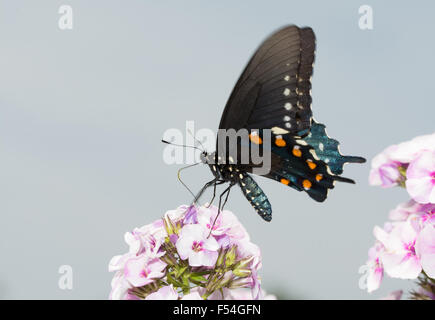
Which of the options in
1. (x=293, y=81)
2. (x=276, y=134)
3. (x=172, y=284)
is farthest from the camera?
(x=276, y=134)

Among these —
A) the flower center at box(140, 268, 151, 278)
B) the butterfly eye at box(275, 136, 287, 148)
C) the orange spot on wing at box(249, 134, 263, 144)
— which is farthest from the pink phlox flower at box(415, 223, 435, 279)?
the flower center at box(140, 268, 151, 278)

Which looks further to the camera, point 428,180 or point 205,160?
point 205,160

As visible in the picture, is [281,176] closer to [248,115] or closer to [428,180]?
[248,115]

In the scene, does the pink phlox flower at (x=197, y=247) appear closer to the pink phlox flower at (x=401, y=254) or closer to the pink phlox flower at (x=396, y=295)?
the pink phlox flower at (x=401, y=254)

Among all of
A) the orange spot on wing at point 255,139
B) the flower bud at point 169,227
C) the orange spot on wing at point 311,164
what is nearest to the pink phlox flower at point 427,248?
the orange spot on wing at point 311,164

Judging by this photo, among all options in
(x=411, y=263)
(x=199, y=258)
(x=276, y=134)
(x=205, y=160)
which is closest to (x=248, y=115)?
(x=276, y=134)

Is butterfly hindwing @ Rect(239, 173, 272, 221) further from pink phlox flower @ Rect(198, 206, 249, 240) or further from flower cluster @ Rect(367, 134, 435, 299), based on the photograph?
flower cluster @ Rect(367, 134, 435, 299)
